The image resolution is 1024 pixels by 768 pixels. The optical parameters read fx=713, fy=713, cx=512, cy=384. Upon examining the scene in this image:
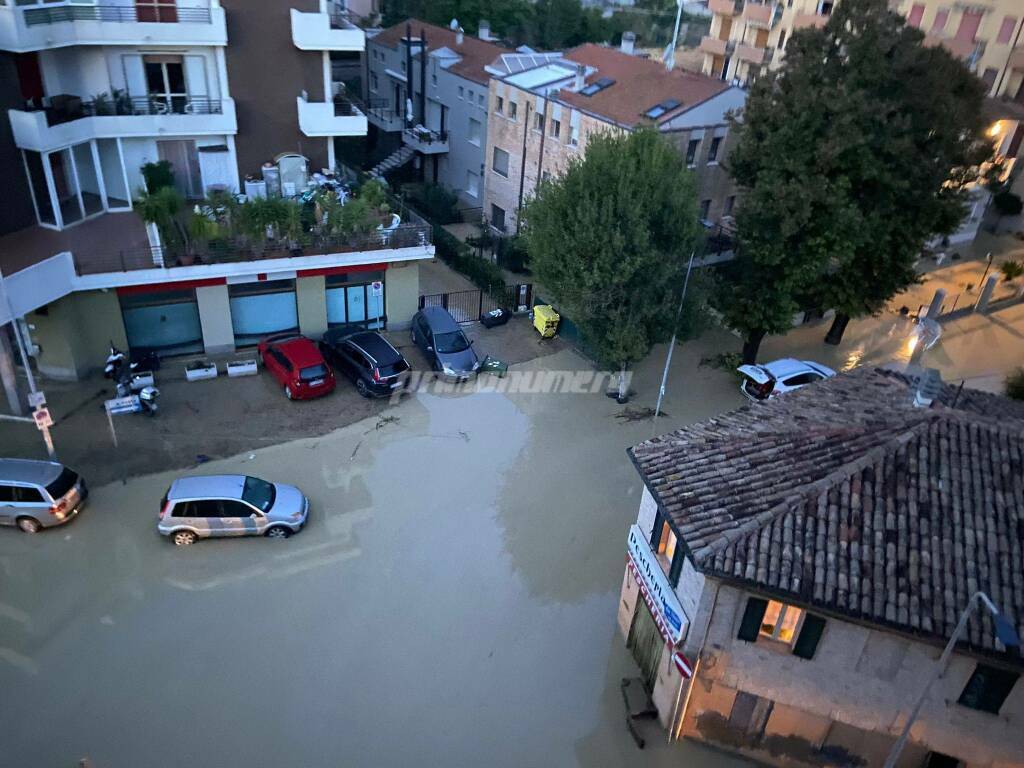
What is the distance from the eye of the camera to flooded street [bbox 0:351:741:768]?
12.8 metres

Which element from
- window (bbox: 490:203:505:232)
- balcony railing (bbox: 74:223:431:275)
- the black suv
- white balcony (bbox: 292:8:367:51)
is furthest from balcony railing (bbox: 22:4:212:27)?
window (bbox: 490:203:505:232)

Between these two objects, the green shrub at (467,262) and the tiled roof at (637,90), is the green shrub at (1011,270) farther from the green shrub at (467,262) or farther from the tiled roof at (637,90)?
the green shrub at (467,262)

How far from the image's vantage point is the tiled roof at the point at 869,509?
10602 millimetres

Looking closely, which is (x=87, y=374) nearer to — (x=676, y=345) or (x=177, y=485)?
(x=177, y=485)

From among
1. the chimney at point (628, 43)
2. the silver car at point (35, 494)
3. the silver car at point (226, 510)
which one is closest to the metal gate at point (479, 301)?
the silver car at point (226, 510)

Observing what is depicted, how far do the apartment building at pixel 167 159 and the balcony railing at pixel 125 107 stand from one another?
50 mm

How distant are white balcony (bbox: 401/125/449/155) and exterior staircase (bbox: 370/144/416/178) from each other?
393 mm

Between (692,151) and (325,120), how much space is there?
45.4 feet

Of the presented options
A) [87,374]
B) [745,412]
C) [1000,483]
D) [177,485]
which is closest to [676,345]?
[745,412]

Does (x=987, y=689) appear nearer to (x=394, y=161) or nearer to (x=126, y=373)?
(x=126, y=373)

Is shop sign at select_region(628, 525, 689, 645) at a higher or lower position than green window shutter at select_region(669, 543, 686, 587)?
lower

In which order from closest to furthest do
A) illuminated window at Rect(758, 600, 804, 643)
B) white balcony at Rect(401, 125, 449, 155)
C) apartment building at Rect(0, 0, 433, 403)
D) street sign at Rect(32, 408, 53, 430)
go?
illuminated window at Rect(758, 600, 804, 643) → street sign at Rect(32, 408, 53, 430) → apartment building at Rect(0, 0, 433, 403) → white balcony at Rect(401, 125, 449, 155)

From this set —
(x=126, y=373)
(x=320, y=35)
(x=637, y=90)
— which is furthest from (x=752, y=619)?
(x=637, y=90)

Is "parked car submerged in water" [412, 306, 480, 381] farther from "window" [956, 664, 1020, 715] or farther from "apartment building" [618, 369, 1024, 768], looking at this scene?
"window" [956, 664, 1020, 715]
